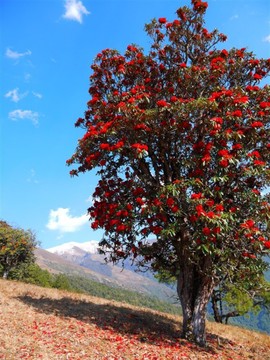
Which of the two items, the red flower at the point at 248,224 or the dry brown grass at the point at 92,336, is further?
the red flower at the point at 248,224

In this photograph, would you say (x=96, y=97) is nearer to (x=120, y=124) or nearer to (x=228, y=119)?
(x=120, y=124)

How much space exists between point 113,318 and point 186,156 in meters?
10.1

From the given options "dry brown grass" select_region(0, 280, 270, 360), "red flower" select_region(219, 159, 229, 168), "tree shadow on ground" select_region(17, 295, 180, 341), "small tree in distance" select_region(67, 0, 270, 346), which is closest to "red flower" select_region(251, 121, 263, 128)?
"small tree in distance" select_region(67, 0, 270, 346)

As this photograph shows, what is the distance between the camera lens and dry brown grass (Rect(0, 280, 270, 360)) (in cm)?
1170

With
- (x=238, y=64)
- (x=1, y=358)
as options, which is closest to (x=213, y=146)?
(x=238, y=64)

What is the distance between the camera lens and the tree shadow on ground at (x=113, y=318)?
597 inches

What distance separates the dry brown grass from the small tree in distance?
80.5 inches

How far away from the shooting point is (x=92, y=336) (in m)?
13.3

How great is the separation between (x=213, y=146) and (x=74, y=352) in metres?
9.87

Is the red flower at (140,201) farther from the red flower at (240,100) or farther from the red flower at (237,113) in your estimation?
the red flower at (240,100)

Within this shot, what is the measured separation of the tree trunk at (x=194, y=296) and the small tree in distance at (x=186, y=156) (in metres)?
0.05

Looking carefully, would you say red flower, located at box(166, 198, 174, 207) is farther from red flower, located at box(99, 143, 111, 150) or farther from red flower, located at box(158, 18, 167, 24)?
red flower, located at box(158, 18, 167, 24)

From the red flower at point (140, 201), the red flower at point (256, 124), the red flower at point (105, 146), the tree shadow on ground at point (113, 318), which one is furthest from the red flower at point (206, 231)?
the tree shadow on ground at point (113, 318)

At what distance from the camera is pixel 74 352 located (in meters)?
11.5
